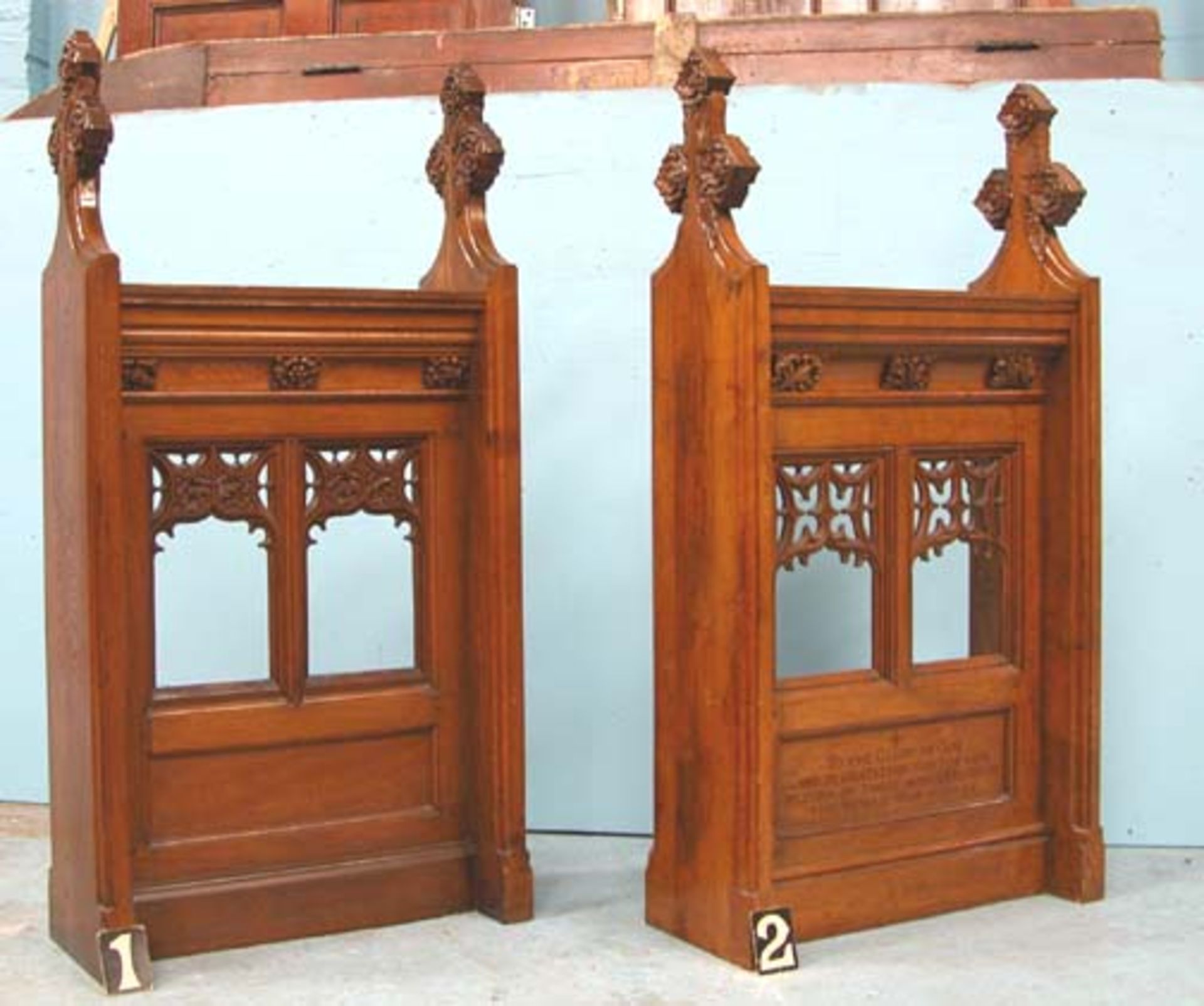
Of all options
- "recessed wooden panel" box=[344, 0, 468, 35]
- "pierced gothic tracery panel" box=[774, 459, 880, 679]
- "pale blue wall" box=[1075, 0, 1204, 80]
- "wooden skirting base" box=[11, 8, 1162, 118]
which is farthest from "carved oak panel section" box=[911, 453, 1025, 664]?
"pale blue wall" box=[1075, 0, 1204, 80]

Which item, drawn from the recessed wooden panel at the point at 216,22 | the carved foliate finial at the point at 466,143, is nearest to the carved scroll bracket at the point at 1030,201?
the carved foliate finial at the point at 466,143

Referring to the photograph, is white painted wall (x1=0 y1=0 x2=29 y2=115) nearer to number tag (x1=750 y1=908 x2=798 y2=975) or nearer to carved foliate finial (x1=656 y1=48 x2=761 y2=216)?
carved foliate finial (x1=656 y1=48 x2=761 y2=216)

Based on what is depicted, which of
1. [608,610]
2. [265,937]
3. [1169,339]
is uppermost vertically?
[1169,339]

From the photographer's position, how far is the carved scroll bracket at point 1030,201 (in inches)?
152

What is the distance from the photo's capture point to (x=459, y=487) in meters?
3.79

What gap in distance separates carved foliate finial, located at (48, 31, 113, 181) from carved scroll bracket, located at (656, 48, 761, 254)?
1.03 metres

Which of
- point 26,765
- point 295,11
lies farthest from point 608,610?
point 295,11

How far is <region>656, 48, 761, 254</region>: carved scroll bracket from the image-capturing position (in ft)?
11.2

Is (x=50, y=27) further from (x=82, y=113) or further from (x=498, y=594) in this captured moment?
(x=498, y=594)

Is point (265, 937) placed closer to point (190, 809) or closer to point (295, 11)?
point (190, 809)

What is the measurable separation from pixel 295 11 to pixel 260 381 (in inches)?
97.3

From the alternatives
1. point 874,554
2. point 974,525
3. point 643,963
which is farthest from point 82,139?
point 974,525

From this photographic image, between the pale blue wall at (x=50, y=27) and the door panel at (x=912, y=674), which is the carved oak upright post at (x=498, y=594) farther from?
the pale blue wall at (x=50, y=27)

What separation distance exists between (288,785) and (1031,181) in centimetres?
196
